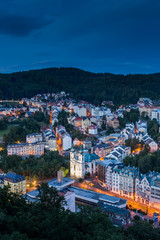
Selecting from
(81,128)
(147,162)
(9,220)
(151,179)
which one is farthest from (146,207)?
(81,128)

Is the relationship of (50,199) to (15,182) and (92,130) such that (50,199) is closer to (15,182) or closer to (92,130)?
(15,182)

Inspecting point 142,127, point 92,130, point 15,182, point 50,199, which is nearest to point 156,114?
point 142,127

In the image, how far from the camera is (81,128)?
30000mm

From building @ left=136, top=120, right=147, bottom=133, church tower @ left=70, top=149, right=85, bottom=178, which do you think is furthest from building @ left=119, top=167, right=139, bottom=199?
building @ left=136, top=120, right=147, bottom=133

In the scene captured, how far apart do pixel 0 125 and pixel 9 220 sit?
25.4 metres

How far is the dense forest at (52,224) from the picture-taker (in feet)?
20.0

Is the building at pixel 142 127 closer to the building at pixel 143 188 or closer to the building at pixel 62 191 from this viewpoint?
the building at pixel 143 188

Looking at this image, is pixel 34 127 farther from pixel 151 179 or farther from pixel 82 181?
pixel 151 179

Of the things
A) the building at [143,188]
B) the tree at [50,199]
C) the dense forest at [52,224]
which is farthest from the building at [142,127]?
the tree at [50,199]

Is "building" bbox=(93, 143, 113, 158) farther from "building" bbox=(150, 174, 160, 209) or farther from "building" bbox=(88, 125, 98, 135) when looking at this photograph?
"building" bbox=(150, 174, 160, 209)

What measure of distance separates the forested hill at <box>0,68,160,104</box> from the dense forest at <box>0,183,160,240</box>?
35.2m

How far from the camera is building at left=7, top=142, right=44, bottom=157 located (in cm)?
2127

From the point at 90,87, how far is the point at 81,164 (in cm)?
3640

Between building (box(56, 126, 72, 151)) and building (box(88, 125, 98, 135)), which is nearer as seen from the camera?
building (box(56, 126, 72, 151))
